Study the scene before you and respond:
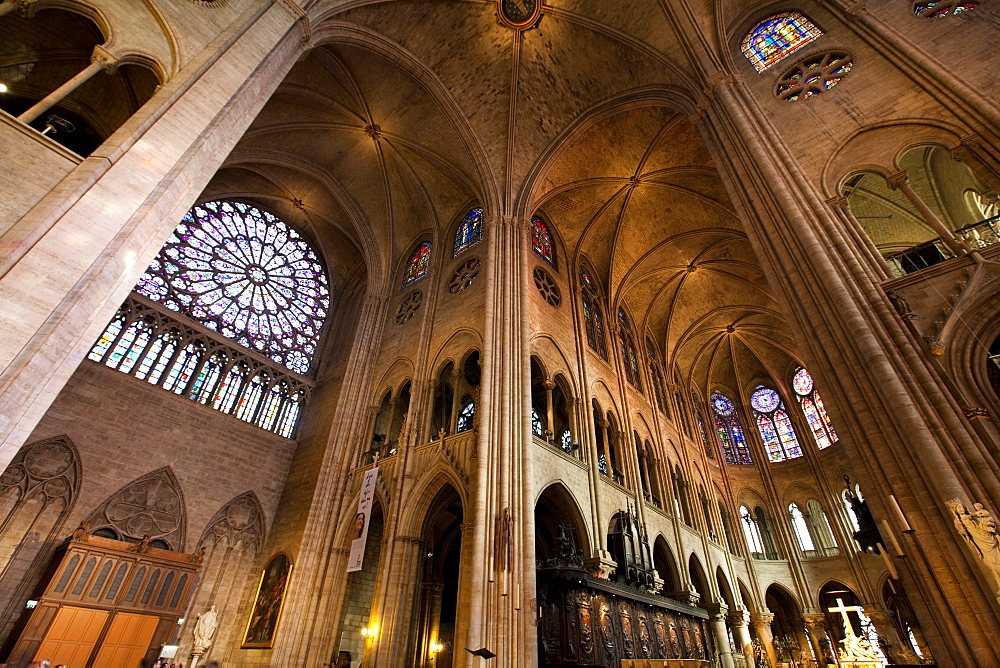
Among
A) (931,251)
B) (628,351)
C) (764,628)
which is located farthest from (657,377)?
(931,251)

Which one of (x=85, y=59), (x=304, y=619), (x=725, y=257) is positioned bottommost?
(x=304, y=619)

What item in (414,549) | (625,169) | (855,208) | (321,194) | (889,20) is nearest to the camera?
(889,20)

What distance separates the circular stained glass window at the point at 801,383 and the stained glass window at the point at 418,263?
17.6 metres

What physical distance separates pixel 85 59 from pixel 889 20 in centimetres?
1490

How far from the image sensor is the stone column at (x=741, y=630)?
51.4ft

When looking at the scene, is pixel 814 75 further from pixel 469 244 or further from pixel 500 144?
pixel 469 244

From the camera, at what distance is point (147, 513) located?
11633mm

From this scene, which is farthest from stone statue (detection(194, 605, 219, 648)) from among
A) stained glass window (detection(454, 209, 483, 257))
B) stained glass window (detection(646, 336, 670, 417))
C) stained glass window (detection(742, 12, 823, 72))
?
stained glass window (detection(742, 12, 823, 72))

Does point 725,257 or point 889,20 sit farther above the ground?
point 725,257

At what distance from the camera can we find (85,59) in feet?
29.4

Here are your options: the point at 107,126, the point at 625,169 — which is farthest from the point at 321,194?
the point at 625,169

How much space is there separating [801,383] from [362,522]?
20.5m

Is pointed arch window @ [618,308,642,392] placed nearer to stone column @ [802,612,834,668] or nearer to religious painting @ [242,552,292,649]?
stone column @ [802,612,834,668]

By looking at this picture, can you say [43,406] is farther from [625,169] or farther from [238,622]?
[625,169]
